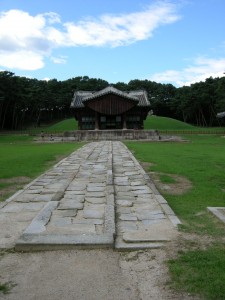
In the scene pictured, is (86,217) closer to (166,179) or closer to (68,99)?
(166,179)

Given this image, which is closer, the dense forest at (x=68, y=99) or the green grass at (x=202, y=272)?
the green grass at (x=202, y=272)

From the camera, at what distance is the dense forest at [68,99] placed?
53.1 metres

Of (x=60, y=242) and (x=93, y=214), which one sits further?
(x=93, y=214)

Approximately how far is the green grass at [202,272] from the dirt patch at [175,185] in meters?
3.78

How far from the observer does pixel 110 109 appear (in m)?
38.4

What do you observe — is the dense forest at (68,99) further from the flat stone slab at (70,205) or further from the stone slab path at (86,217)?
the flat stone slab at (70,205)

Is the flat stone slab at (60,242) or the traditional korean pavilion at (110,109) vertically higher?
the traditional korean pavilion at (110,109)

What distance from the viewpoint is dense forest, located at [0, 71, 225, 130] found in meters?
53.1

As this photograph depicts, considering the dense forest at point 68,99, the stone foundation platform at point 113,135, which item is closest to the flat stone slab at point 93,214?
the stone foundation platform at point 113,135

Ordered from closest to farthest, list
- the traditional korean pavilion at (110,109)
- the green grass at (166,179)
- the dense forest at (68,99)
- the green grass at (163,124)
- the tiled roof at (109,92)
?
the green grass at (166,179), the tiled roof at (109,92), the traditional korean pavilion at (110,109), the dense forest at (68,99), the green grass at (163,124)

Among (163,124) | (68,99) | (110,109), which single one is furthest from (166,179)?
(68,99)

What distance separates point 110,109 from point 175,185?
3041 centimetres

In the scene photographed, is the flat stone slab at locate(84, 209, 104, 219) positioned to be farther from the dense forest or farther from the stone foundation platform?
the dense forest

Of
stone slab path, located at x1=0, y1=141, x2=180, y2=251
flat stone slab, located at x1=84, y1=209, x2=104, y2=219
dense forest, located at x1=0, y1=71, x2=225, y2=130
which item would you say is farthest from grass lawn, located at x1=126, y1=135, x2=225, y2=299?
dense forest, located at x1=0, y1=71, x2=225, y2=130
